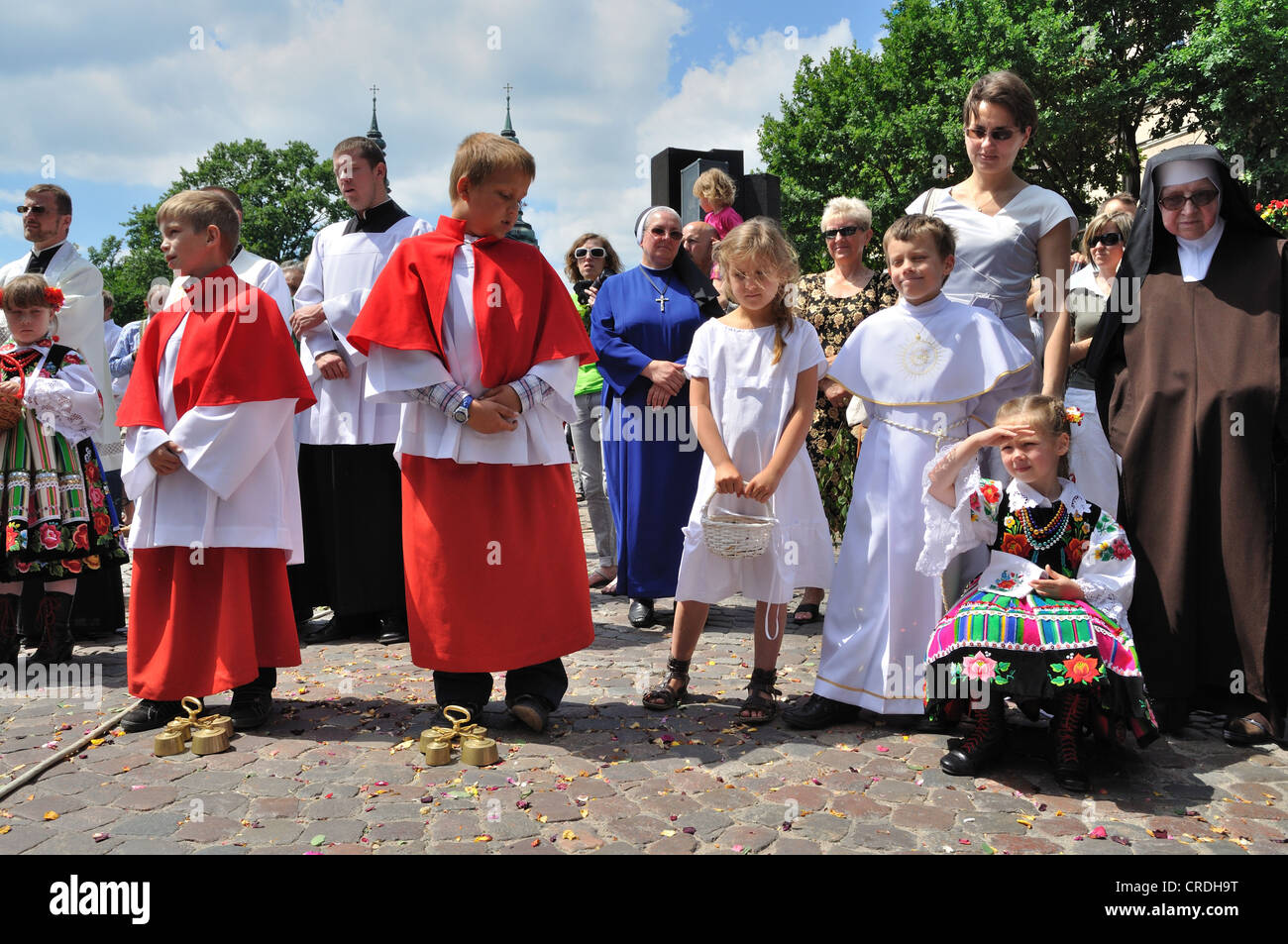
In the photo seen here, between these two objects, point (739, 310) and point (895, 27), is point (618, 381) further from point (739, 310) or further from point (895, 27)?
point (895, 27)

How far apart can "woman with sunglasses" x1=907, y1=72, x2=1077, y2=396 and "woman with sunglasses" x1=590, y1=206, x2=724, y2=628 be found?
209 centimetres

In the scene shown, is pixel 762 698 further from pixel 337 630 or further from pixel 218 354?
pixel 337 630

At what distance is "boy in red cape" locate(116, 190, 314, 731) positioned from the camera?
440 centimetres

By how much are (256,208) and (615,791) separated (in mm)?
57240

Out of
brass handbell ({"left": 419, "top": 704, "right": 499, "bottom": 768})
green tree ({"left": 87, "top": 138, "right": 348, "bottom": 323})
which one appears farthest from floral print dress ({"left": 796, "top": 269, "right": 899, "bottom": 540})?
green tree ({"left": 87, "top": 138, "right": 348, "bottom": 323})

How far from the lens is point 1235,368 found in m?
4.61

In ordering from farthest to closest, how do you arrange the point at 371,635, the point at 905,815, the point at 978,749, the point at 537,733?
the point at 371,635, the point at 537,733, the point at 978,749, the point at 905,815

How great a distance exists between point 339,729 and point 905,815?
2461 mm

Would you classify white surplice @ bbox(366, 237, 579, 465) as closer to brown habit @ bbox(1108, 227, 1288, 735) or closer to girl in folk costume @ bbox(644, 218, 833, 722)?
girl in folk costume @ bbox(644, 218, 833, 722)

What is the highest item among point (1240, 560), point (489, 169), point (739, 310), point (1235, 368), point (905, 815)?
point (489, 169)

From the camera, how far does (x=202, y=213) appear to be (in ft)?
15.3

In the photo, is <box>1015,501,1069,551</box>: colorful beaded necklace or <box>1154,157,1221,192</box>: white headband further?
<box>1154,157,1221,192</box>: white headband

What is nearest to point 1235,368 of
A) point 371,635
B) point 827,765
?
point 827,765

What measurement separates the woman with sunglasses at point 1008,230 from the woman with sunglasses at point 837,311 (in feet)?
4.98
